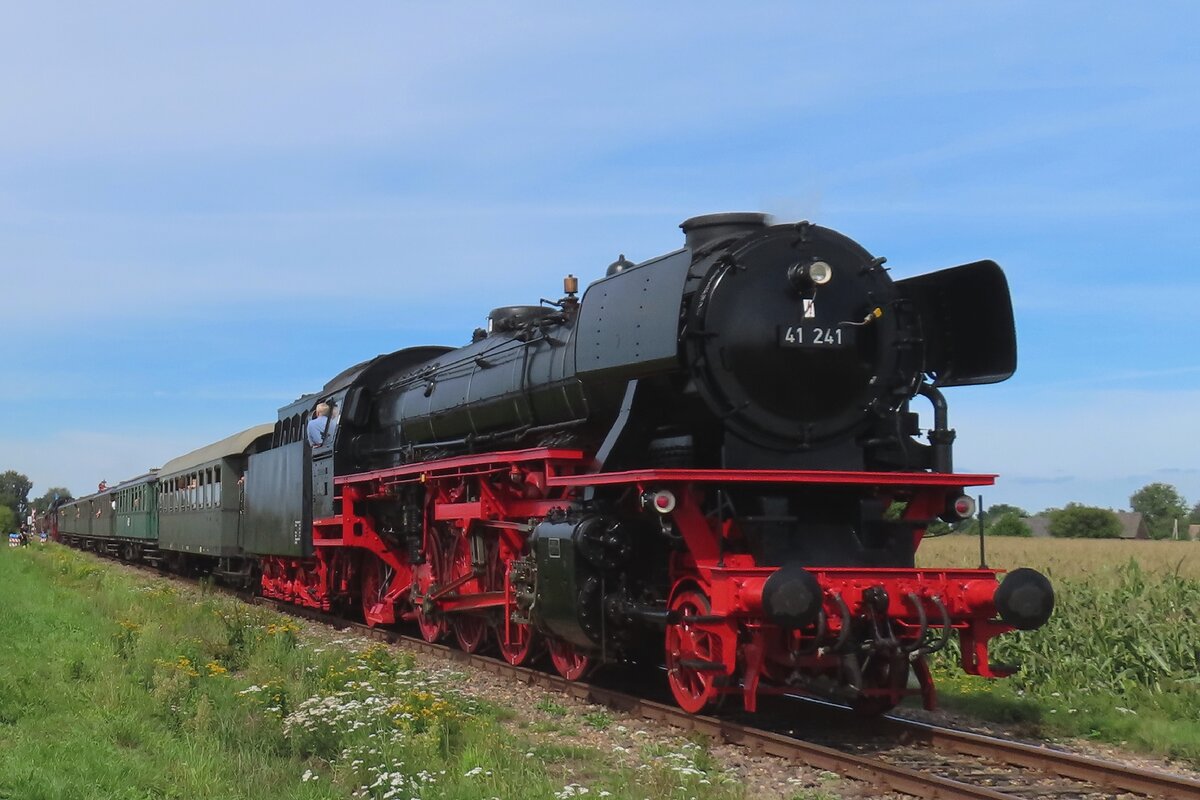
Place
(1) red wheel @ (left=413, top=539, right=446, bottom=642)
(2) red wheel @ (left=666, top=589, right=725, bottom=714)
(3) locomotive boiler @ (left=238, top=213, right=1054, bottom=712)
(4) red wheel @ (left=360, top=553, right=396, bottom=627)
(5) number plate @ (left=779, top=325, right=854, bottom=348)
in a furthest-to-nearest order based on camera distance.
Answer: (4) red wheel @ (left=360, top=553, right=396, bottom=627) < (1) red wheel @ (left=413, top=539, right=446, bottom=642) < (5) number plate @ (left=779, top=325, right=854, bottom=348) < (2) red wheel @ (left=666, top=589, right=725, bottom=714) < (3) locomotive boiler @ (left=238, top=213, right=1054, bottom=712)

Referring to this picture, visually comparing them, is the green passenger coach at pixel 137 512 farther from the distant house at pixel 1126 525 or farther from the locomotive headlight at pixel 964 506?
the distant house at pixel 1126 525

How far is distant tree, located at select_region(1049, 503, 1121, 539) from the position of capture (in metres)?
62.8

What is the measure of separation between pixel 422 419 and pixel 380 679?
4772mm

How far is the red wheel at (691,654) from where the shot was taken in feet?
25.4

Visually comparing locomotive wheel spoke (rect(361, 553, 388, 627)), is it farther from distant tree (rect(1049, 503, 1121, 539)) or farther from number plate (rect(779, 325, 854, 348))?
distant tree (rect(1049, 503, 1121, 539))

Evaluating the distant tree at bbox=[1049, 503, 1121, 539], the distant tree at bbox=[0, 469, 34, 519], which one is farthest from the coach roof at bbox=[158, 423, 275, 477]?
the distant tree at bbox=[0, 469, 34, 519]

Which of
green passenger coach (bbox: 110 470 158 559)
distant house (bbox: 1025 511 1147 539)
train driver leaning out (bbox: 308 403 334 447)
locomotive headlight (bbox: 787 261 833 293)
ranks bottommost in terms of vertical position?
distant house (bbox: 1025 511 1147 539)

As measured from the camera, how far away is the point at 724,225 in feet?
29.1

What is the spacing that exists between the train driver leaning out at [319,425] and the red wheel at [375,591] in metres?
1.85

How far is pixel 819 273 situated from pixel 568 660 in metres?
4.13

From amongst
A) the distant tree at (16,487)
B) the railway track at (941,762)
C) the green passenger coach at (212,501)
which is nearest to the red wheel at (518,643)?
the railway track at (941,762)

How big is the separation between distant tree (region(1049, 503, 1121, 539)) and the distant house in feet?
2.86

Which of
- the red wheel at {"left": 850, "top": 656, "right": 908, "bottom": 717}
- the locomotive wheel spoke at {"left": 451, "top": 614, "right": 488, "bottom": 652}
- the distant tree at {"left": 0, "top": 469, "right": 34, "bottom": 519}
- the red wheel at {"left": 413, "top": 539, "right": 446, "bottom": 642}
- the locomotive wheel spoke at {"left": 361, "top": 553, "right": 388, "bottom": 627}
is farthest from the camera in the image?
the distant tree at {"left": 0, "top": 469, "right": 34, "bottom": 519}

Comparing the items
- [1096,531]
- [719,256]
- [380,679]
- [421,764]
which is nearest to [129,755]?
[421,764]
